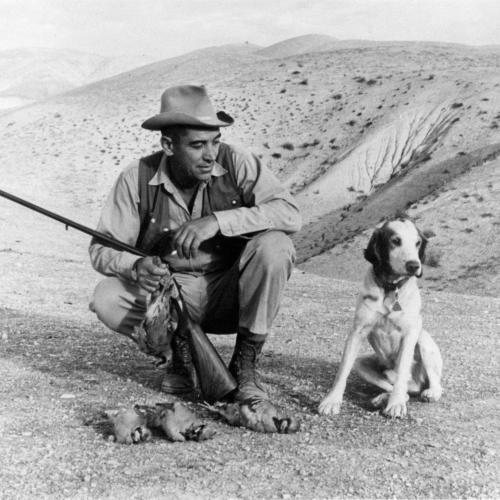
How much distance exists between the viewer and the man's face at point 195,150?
4480 mm

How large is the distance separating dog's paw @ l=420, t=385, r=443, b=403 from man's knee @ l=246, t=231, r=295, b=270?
122 cm

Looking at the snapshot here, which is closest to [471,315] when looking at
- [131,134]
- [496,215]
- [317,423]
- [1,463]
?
[317,423]

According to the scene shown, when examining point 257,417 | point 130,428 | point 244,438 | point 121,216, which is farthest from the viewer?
point 121,216

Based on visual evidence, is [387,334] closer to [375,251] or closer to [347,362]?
[347,362]

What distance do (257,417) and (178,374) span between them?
0.82m

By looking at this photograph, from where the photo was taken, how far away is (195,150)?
451 cm

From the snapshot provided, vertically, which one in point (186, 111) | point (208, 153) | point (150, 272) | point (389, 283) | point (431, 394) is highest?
point (186, 111)

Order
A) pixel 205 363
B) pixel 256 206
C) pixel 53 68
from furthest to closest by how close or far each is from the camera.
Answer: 1. pixel 53 68
2. pixel 256 206
3. pixel 205 363

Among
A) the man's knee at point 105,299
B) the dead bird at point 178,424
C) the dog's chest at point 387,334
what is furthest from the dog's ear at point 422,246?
the man's knee at point 105,299

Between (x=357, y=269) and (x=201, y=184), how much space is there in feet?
36.8

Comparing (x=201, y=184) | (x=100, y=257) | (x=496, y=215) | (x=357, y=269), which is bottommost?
(x=357, y=269)

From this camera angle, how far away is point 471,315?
27.9 feet

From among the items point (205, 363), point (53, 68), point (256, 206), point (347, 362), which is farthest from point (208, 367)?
point (53, 68)

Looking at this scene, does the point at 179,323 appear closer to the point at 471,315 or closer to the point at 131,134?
the point at 471,315
